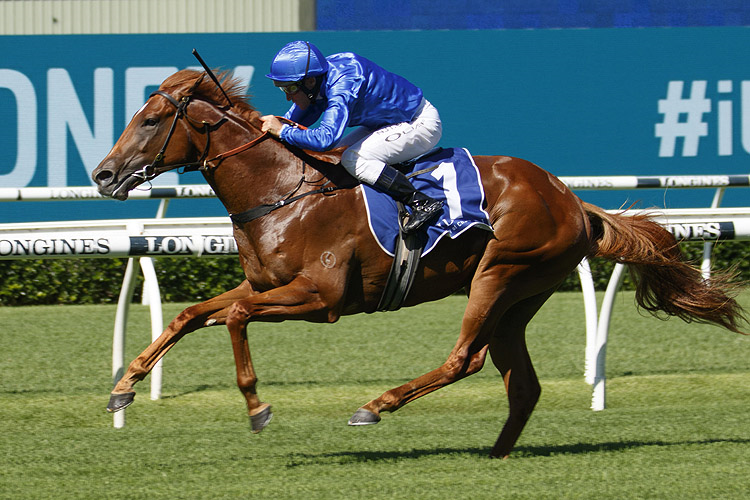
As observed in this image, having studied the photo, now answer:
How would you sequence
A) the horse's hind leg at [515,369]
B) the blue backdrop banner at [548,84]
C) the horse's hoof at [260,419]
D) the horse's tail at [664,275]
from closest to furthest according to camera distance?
the horse's hoof at [260,419] → the horse's hind leg at [515,369] → the horse's tail at [664,275] → the blue backdrop banner at [548,84]

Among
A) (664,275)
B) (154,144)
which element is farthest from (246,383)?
(664,275)

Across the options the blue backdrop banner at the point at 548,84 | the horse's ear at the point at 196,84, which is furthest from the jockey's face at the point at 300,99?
the blue backdrop banner at the point at 548,84

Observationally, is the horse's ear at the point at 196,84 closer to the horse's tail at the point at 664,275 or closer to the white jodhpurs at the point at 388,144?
the white jodhpurs at the point at 388,144

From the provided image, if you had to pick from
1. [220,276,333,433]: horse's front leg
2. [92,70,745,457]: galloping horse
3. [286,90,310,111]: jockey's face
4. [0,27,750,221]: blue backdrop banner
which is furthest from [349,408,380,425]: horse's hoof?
[0,27,750,221]: blue backdrop banner

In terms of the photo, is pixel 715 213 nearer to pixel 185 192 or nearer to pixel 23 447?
pixel 185 192

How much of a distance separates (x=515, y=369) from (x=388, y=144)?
111 cm

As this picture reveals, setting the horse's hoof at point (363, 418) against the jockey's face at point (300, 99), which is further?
the jockey's face at point (300, 99)

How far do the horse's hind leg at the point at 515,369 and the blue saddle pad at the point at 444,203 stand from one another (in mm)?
534

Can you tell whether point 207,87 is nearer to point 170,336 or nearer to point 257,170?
point 257,170

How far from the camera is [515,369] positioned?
4273 mm

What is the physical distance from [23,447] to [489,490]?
6.48ft

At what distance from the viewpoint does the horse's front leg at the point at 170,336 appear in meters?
3.67

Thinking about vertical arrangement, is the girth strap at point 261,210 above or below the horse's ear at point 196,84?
below

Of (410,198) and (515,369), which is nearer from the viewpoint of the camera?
(410,198)
